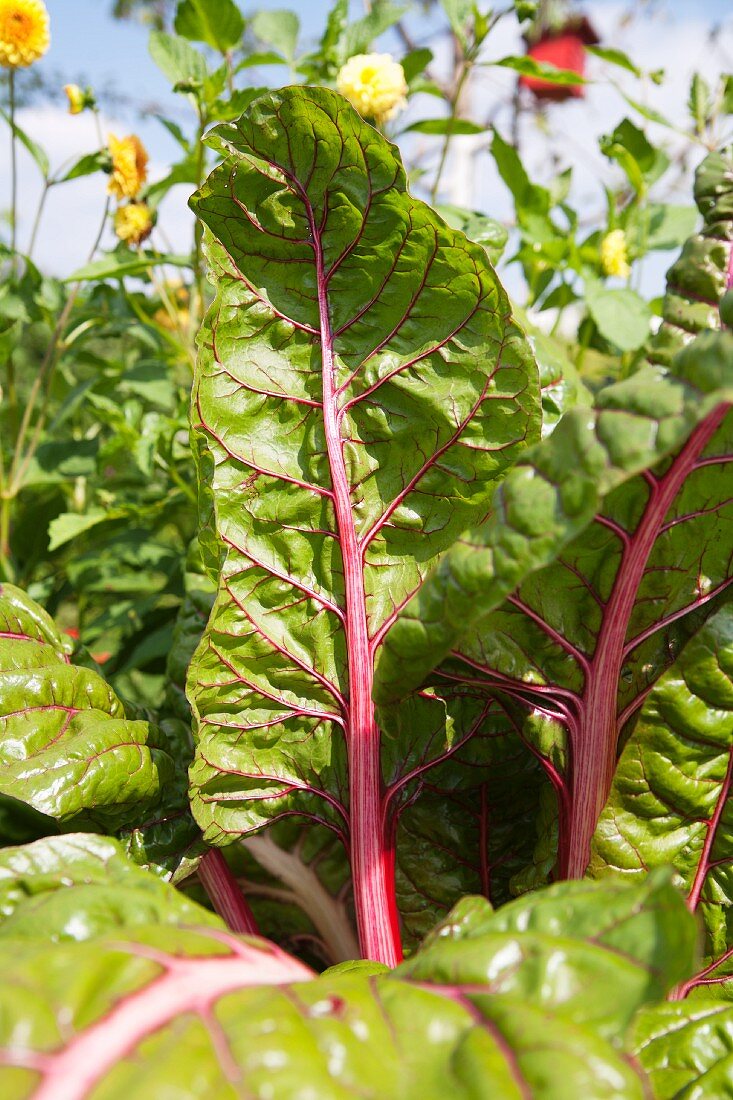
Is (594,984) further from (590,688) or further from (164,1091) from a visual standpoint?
(590,688)

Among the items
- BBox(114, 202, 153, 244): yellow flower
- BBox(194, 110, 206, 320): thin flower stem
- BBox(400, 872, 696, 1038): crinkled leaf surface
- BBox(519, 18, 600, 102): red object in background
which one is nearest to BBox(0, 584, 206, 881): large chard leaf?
BBox(400, 872, 696, 1038): crinkled leaf surface

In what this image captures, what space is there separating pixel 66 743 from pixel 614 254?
1562 mm

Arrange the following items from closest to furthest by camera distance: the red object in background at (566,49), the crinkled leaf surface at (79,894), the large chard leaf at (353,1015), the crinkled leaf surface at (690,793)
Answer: the large chard leaf at (353,1015), the crinkled leaf surface at (79,894), the crinkled leaf surface at (690,793), the red object in background at (566,49)

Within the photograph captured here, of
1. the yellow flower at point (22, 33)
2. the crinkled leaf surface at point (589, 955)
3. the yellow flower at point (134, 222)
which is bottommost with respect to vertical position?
the crinkled leaf surface at point (589, 955)

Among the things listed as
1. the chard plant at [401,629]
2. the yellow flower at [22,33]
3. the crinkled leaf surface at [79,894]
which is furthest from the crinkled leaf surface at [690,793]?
the yellow flower at [22,33]

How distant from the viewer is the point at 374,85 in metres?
1.65

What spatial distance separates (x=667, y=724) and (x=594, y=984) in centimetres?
44

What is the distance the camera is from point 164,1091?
0.49 m

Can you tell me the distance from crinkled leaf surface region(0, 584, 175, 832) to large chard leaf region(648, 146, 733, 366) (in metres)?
0.79

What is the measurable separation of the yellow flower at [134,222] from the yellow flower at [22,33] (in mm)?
332

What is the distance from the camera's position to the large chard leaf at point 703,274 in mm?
1087

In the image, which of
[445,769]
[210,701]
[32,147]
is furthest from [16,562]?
[445,769]

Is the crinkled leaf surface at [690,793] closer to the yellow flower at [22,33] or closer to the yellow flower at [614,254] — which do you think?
the yellow flower at [614,254]

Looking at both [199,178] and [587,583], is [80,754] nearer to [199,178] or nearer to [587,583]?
[587,583]
